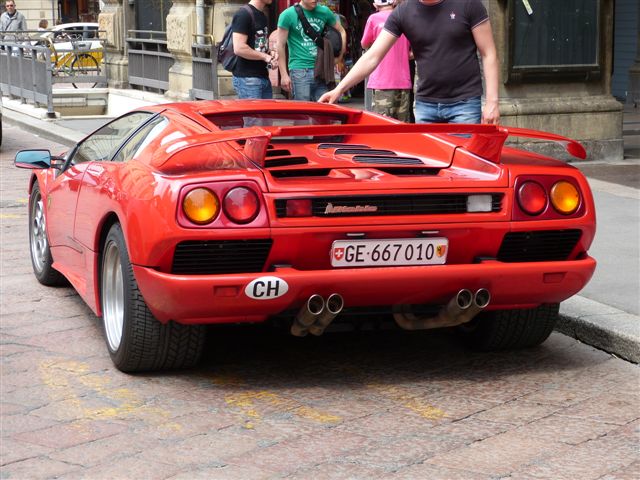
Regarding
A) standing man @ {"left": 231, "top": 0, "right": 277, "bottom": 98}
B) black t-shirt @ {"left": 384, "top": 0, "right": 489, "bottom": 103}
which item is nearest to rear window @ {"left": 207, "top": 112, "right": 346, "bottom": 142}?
black t-shirt @ {"left": 384, "top": 0, "right": 489, "bottom": 103}

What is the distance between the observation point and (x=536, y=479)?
157 inches

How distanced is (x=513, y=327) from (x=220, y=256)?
1544mm

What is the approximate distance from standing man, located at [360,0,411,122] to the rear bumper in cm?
537

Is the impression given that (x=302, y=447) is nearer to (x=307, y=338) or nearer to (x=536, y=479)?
(x=536, y=479)

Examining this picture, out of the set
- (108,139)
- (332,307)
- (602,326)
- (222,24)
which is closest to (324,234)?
(332,307)

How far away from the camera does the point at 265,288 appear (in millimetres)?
4703

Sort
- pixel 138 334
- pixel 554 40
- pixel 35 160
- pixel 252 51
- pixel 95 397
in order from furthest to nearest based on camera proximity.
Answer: pixel 554 40, pixel 252 51, pixel 35 160, pixel 138 334, pixel 95 397

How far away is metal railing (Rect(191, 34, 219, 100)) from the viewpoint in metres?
16.6

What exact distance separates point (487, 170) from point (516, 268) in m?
0.44

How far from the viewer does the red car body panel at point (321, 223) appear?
185 inches

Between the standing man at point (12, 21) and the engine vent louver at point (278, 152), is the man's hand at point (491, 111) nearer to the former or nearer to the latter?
the engine vent louver at point (278, 152)

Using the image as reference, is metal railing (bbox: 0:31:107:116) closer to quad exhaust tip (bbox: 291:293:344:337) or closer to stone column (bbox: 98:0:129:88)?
stone column (bbox: 98:0:129:88)

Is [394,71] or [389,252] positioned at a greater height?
[394,71]

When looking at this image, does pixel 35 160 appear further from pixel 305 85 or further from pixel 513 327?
pixel 305 85
